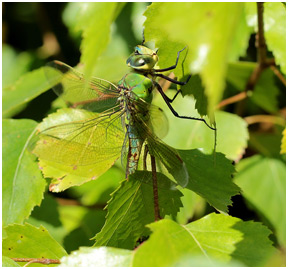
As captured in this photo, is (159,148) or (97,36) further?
(159,148)

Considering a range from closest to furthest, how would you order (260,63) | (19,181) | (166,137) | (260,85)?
(19,181), (166,137), (260,63), (260,85)

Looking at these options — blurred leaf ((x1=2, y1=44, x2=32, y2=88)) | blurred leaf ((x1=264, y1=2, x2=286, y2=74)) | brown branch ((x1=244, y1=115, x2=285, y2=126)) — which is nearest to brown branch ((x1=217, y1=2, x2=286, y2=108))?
blurred leaf ((x1=264, y1=2, x2=286, y2=74))

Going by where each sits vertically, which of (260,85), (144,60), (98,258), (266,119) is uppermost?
(144,60)

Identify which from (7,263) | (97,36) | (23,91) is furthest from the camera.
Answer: (23,91)

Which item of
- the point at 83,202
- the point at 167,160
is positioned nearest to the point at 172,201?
the point at 167,160

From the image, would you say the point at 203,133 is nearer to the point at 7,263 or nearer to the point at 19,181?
the point at 19,181

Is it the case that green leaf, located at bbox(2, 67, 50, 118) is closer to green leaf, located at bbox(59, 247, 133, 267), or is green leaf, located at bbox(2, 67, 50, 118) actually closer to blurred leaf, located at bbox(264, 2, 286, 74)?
blurred leaf, located at bbox(264, 2, 286, 74)

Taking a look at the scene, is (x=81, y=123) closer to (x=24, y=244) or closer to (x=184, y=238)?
(x=24, y=244)

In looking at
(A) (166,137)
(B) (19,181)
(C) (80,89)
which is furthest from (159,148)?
(B) (19,181)
